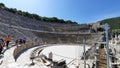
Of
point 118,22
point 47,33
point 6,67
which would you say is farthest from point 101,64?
point 118,22

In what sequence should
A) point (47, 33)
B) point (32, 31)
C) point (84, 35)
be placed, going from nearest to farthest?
point (32, 31)
point (47, 33)
point (84, 35)

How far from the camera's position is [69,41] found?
58500 mm

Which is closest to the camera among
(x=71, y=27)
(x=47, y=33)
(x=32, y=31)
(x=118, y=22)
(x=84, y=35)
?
(x=32, y=31)

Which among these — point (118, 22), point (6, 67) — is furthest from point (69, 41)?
point (6, 67)

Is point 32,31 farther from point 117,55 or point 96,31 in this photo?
point 117,55

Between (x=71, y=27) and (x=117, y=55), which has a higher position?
(x=71, y=27)

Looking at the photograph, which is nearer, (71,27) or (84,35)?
(84,35)

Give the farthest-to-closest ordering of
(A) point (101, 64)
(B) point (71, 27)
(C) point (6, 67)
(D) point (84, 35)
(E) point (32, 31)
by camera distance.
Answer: (B) point (71, 27)
(D) point (84, 35)
(E) point (32, 31)
(A) point (101, 64)
(C) point (6, 67)

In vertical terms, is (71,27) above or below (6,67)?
above

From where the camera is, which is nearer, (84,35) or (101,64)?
(101,64)

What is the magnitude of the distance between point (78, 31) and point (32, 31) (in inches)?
684

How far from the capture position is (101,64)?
20.2 m

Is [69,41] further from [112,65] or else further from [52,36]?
[112,65]

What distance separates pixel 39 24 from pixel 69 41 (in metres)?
9.76
